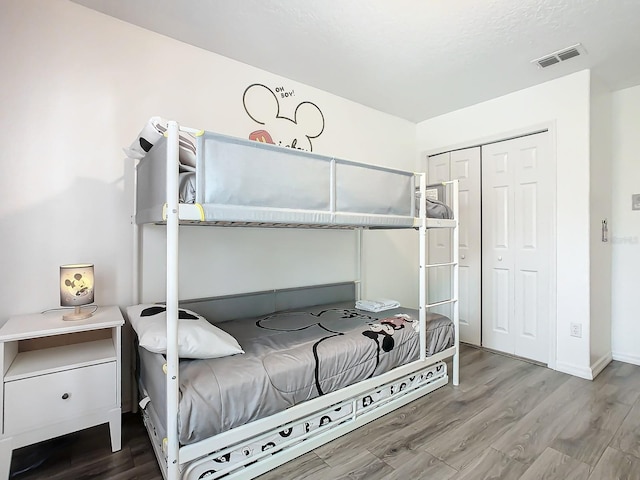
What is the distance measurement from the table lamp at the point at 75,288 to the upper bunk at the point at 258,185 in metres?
0.40

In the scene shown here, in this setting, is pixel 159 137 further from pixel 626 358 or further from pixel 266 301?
pixel 626 358

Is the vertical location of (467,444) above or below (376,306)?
below

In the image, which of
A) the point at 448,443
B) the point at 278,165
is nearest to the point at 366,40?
the point at 278,165

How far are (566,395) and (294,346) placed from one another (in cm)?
206

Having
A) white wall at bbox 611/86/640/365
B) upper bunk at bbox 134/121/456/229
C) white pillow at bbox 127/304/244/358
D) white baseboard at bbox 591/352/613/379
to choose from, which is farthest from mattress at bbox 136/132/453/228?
white wall at bbox 611/86/640/365

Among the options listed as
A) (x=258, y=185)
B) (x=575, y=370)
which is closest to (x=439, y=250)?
(x=575, y=370)

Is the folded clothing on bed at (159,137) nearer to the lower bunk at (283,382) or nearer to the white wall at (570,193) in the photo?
the lower bunk at (283,382)

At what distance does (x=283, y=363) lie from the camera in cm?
161

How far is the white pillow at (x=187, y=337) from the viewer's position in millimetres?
1436

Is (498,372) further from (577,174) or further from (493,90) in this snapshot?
(493,90)

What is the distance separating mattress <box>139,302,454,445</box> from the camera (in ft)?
4.49

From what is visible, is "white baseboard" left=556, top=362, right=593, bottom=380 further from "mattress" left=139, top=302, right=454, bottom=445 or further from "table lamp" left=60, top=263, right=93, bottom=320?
"table lamp" left=60, top=263, right=93, bottom=320

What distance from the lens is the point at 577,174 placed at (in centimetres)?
267

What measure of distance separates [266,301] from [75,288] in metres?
1.28
